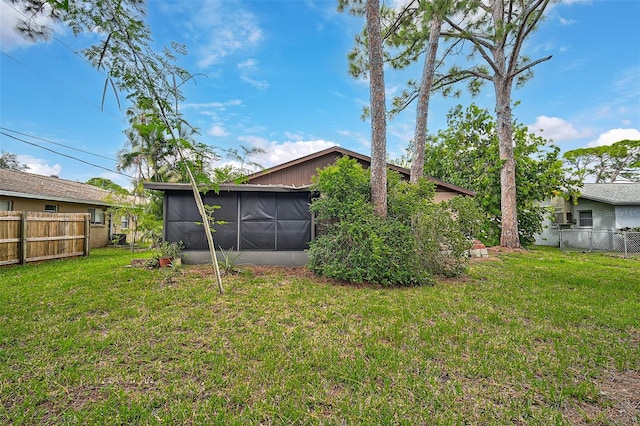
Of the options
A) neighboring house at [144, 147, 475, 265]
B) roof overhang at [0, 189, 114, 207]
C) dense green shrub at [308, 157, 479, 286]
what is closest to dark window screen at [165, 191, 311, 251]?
neighboring house at [144, 147, 475, 265]

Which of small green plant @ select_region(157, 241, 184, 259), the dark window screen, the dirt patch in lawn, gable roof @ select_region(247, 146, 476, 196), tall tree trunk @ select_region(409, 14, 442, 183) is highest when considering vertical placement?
tall tree trunk @ select_region(409, 14, 442, 183)

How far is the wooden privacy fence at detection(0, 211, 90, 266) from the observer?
7.52 m

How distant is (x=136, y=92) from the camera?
13.9 ft

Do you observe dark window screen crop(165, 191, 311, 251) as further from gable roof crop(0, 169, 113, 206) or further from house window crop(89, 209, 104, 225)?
house window crop(89, 209, 104, 225)

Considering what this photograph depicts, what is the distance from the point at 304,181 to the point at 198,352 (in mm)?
8750

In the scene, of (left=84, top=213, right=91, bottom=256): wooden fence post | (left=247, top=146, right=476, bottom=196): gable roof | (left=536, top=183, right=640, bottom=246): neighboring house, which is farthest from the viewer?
(left=536, top=183, right=640, bottom=246): neighboring house

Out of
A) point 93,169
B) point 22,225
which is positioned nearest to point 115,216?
point 22,225

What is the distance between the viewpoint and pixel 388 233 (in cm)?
532

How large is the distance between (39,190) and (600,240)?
23194 millimetres

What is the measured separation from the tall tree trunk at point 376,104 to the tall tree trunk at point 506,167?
7.62 meters

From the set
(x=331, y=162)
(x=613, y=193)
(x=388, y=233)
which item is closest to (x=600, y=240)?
(x=613, y=193)

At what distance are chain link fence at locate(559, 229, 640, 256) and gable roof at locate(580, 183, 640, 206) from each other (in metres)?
1.48

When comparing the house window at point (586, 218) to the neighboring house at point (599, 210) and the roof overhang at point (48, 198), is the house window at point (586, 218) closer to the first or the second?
the neighboring house at point (599, 210)

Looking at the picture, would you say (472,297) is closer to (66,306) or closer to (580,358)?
(580,358)
